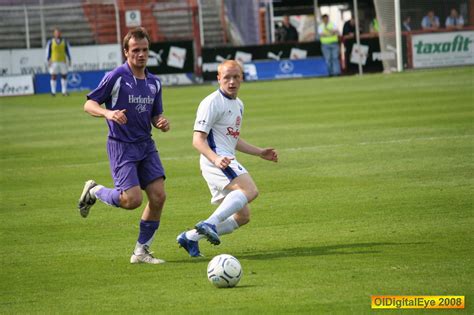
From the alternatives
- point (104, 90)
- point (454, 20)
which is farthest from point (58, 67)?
point (104, 90)

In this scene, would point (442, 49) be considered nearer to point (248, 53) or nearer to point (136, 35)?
point (248, 53)

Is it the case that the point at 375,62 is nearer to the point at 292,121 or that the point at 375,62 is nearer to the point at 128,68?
the point at 292,121

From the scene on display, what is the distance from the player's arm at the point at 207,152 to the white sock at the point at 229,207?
0.38 metres

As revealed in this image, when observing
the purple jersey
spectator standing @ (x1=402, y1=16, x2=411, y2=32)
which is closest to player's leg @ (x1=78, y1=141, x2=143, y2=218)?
the purple jersey

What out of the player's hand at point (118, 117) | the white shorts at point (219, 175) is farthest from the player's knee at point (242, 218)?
the player's hand at point (118, 117)

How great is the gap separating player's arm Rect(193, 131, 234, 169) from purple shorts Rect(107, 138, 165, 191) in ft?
1.88

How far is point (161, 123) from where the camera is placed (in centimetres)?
984

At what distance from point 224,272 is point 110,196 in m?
2.10

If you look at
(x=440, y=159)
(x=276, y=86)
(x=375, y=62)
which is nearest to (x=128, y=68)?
(x=440, y=159)

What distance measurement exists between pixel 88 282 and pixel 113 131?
1714mm

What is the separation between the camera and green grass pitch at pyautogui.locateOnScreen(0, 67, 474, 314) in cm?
806

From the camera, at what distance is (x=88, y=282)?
884 centimetres

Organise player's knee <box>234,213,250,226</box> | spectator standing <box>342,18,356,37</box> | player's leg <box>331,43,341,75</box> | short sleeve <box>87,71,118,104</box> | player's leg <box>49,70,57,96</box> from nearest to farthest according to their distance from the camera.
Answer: short sleeve <box>87,71,118,104</box>, player's knee <box>234,213,250,226</box>, player's leg <box>49,70,57,96</box>, player's leg <box>331,43,341,75</box>, spectator standing <box>342,18,356,37</box>

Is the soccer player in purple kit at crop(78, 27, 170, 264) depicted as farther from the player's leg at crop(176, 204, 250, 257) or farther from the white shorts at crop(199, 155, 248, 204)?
the white shorts at crop(199, 155, 248, 204)
